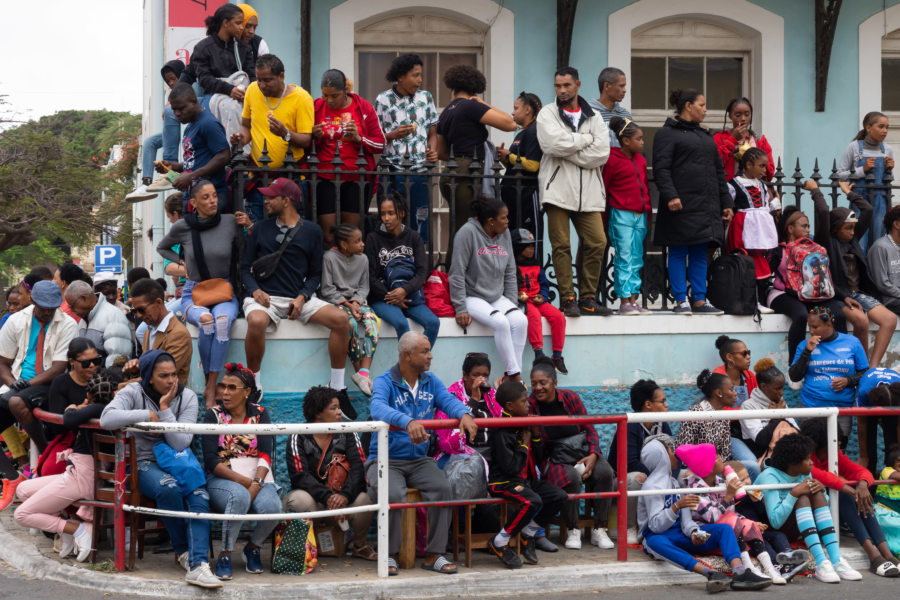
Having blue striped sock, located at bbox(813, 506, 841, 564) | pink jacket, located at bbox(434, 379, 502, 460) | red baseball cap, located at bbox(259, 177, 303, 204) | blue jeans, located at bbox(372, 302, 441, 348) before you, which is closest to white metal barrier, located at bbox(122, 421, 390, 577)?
pink jacket, located at bbox(434, 379, 502, 460)

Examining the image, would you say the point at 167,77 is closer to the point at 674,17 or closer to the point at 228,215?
the point at 228,215

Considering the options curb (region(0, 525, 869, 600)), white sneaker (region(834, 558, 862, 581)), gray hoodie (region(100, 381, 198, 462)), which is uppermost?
gray hoodie (region(100, 381, 198, 462))

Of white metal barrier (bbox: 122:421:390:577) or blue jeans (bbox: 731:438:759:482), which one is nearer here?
white metal barrier (bbox: 122:421:390:577)

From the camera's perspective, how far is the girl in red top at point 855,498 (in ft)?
26.8

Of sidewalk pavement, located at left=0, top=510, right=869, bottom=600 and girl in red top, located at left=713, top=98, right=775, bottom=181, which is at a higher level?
girl in red top, located at left=713, top=98, right=775, bottom=181

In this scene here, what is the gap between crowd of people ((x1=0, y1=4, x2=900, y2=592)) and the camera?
7.86 metres

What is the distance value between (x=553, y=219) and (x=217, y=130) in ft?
9.75

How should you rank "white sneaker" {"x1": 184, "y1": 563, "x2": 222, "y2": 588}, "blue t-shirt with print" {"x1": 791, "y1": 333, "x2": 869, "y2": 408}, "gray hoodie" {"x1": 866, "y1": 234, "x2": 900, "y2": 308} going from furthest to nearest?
"gray hoodie" {"x1": 866, "y1": 234, "x2": 900, "y2": 308}
"blue t-shirt with print" {"x1": 791, "y1": 333, "x2": 869, "y2": 408}
"white sneaker" {"x1": 184, "y1": 563, "x2": 222, "y2": 588}

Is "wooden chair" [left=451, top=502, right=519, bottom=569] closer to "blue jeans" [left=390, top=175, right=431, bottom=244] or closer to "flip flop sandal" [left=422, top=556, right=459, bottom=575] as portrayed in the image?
"flip flop sandal" [left=422, top=556, right=459, bottom=575]

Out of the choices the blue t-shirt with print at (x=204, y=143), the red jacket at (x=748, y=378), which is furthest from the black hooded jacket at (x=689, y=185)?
the blue t-shirt with print at (x=204, y=143)

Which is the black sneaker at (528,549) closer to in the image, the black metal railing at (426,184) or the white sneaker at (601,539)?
the white sneaker at (601,539)

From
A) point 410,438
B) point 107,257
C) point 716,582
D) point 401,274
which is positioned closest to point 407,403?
point 410,438

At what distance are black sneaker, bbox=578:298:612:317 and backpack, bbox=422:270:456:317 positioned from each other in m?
1.18

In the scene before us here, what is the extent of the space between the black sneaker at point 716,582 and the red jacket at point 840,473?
4.02ft
